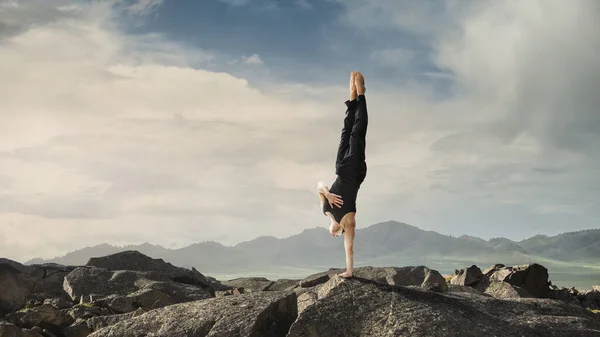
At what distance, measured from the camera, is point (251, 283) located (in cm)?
2983

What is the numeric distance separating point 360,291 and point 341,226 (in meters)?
1.55

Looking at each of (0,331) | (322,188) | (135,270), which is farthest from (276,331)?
(135,270)

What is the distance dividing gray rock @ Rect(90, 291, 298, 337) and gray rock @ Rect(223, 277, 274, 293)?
46.0ft

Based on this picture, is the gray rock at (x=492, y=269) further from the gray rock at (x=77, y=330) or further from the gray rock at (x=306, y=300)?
the gray rock at (x=77, y=330)

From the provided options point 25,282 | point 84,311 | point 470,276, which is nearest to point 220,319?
point 84,311

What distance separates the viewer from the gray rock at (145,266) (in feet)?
94.9

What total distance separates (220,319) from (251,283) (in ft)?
57.5

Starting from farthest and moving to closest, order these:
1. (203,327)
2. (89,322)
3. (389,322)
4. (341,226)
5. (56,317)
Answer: (56,317) < (89,322) < (341,226) < (203,327) < (389,322)

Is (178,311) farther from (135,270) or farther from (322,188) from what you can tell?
(135,270)

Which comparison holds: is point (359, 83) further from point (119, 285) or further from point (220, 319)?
point (119, 285)

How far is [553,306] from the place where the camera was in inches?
535

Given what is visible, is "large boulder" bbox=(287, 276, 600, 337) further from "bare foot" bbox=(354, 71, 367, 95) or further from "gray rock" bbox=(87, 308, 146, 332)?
"gray rock" bbox=(87, 308, 146, 332)

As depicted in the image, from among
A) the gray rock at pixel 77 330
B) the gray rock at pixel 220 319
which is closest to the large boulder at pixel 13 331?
the gray rock at pixel 77 330

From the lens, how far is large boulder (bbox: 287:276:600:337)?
11.4m
